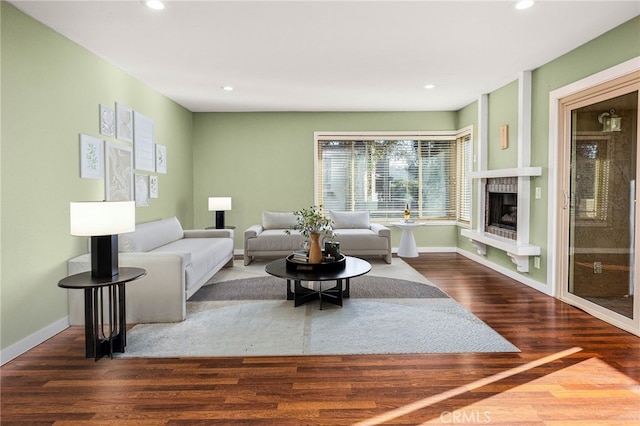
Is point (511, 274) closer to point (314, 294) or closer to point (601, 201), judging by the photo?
point (601, 201)

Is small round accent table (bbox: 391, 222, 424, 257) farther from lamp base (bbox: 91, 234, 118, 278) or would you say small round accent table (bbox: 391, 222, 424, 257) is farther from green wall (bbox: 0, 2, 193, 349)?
lamp base (bbox: 91, 234, 118, 278)

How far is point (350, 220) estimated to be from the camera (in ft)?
21.5

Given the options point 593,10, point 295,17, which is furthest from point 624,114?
point 295,17

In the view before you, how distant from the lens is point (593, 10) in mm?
3027

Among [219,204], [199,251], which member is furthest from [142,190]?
[219,204]

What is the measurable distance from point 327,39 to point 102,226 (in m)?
2.44

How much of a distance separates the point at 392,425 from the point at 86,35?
3.81m

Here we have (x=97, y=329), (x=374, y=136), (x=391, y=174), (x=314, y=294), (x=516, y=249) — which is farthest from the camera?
(x=391, y=174)

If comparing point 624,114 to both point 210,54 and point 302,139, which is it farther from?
point 302,139

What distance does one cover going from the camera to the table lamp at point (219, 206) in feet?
20.6

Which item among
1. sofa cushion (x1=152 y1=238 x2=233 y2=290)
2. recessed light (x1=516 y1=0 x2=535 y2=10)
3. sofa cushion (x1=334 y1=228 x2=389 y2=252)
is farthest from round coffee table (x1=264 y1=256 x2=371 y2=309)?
recessed light (x1=516 y1=0 x2=535 y2=10)

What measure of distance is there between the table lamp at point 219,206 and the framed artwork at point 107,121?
7.39ft

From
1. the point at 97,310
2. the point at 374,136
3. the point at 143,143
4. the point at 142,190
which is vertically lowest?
the point at 97,310

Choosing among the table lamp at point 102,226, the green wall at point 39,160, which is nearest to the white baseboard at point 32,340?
the green wall at point 39,160
